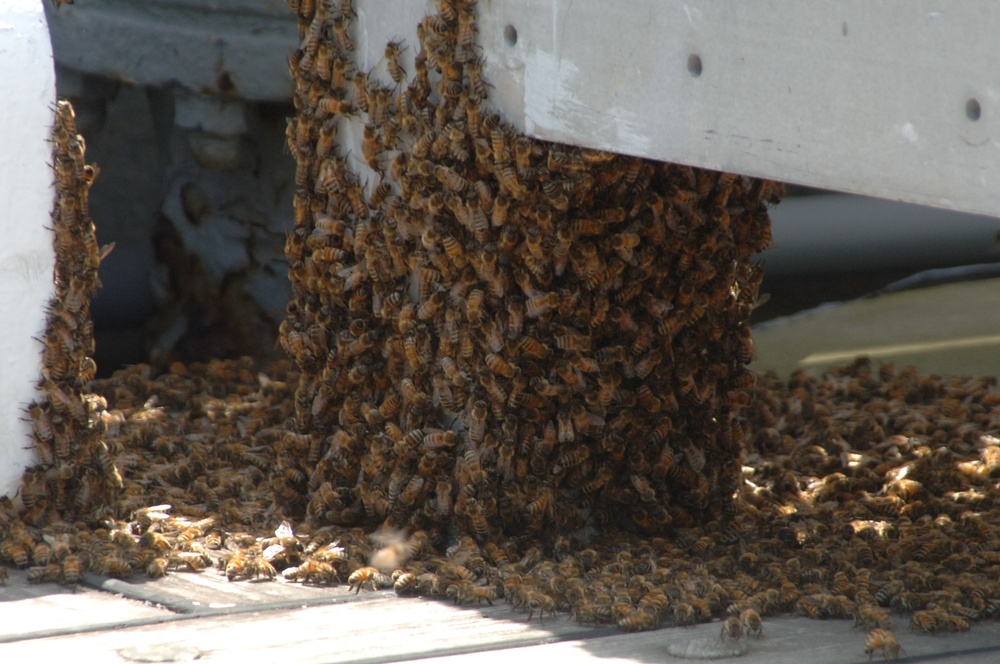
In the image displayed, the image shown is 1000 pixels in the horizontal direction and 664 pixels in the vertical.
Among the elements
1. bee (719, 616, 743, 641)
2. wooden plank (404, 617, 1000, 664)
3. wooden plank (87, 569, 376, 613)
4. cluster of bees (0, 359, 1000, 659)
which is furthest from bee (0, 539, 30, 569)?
bee (719, 616, 743, 641)

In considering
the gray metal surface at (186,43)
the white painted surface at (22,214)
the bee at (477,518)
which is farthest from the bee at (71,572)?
the gray metal surface at (186,43)

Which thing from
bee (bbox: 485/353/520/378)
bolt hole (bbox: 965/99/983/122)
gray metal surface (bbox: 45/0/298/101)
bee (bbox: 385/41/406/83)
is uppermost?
gray metal surface (bbox: 45/0/298/101)

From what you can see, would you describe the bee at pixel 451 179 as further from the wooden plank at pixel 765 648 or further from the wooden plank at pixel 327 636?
the wooden plank at pixel 765 648

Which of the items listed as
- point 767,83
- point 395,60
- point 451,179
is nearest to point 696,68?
point 767,83

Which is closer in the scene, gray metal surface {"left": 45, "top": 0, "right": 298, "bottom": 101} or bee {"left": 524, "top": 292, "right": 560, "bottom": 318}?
bee {"left": 524, "top": 292, "right": 560, "bottom": 318}

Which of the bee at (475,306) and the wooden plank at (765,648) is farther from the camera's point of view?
the bee at (475,306)

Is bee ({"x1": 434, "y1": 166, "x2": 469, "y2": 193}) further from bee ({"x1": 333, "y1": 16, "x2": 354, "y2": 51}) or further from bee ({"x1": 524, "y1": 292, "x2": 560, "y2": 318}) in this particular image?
bee ({"x1": 333, "y1": 16, "x2": 354, "y2": 51})

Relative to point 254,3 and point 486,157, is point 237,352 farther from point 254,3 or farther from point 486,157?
point 486,157
